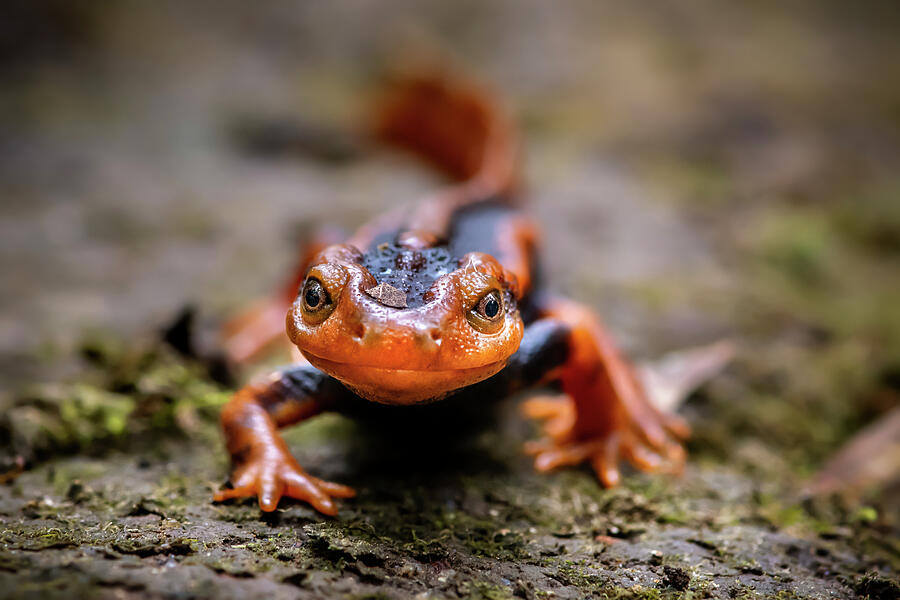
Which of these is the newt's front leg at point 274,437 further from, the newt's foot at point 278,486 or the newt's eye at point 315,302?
the newt's eye at point 315,302

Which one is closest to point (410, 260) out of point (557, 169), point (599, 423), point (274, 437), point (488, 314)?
point (488, 314)

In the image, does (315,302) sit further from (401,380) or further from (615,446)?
(615,446)

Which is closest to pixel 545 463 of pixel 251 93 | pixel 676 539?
pixel 676 539

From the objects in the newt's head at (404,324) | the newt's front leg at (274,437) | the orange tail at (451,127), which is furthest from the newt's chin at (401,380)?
the orange tail at (451,127)

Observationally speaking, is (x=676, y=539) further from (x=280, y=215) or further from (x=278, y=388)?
(x=280, y=215)

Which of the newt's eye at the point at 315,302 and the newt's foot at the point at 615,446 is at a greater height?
the newt's foot at the point at 615,446

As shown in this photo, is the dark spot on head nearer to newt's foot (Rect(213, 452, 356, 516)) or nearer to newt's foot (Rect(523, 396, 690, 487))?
newt's foot (Rect(213, 452, 356, 516))
